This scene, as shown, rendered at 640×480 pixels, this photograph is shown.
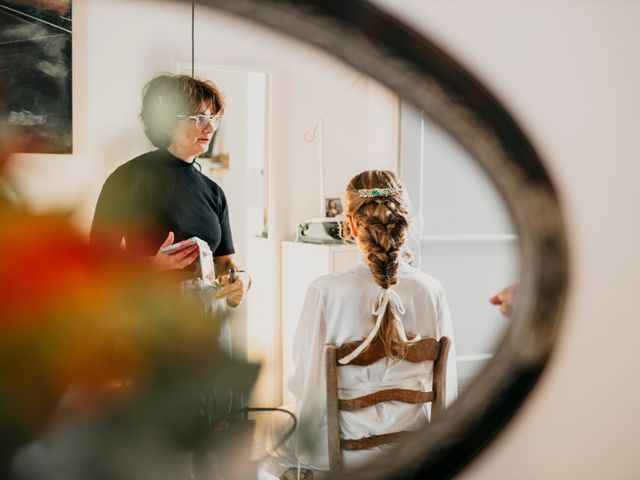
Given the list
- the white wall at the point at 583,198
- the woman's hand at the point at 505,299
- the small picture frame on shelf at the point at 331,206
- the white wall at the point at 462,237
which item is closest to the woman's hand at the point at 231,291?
the small picture frame on shelf at the point at 331,206

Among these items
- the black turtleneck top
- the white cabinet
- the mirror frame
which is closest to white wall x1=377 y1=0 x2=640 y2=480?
the mirror frame

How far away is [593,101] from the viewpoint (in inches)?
36.4

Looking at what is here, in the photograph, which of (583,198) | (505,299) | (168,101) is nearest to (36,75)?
(168,101)

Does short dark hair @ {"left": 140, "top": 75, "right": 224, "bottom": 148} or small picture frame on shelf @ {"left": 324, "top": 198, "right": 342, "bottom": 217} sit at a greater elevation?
short dark hair @ {"left": 140, "top": 75, "right": 224, "bottom": 148}

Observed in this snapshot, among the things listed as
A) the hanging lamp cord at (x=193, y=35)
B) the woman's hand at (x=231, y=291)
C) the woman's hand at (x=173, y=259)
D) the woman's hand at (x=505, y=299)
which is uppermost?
the hanging lamp cord at (x=193, y=35)

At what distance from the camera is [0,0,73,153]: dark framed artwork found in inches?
20.1

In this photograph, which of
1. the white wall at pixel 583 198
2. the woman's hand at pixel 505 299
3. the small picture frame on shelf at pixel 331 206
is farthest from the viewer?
the white wall at pixel 583 198

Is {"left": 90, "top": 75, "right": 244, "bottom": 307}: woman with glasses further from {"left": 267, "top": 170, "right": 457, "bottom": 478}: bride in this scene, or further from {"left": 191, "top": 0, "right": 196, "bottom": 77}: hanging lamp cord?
{"left": 267, "top": 170, "right": 457, "bottom": 478}: bride

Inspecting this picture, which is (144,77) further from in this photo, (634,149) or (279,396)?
(634,149)

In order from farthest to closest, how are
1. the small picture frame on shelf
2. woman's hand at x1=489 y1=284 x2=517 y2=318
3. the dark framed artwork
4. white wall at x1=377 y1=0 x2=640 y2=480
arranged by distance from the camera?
white wall at x1=377 y1=0 x2=640 y2=480 < woman's hand at x1=489 y1=284 x2=517 y2=318 < the small picture frame on shelf < the dark framed artwork

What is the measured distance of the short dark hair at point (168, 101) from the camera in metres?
0.54

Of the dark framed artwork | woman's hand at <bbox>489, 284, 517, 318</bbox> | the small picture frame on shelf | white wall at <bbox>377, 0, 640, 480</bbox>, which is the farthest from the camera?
white wall at <bbox>377, 0, 640, 480</bbox>

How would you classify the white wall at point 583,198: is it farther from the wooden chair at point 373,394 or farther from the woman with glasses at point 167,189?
the woman with glasses at point 167,189

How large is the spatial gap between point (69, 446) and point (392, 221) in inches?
16.9
